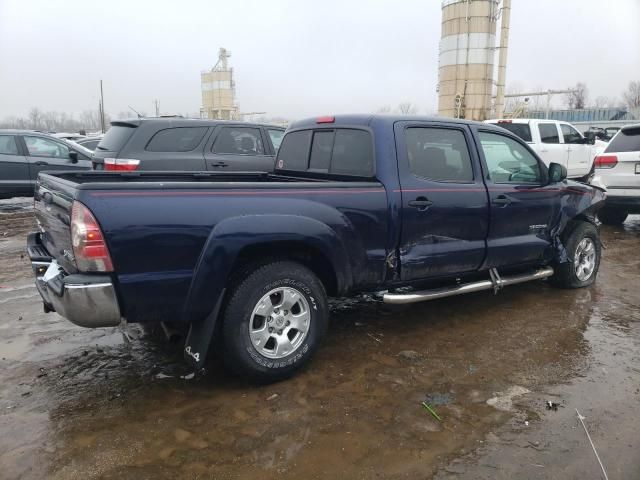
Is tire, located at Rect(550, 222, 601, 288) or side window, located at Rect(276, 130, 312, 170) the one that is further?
tire, located at Rect(550, 222, 601, 288)

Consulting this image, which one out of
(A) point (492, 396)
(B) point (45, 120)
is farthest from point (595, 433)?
(B) point (45, 120)

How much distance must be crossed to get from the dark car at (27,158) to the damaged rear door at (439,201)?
29.2 ft

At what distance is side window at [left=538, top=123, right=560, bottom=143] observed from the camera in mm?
12820

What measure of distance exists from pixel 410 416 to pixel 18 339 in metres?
3.20

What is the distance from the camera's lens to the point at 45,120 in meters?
106

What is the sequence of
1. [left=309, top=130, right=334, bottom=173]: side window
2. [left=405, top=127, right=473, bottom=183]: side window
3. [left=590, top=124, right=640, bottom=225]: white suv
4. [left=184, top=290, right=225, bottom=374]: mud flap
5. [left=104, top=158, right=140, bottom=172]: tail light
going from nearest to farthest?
[left=184, top=290, right=225, bottom=374]: mud flap < [left=405, top=127, right=473, bottom=183]: side window < [left=309, top=130, right=334, bottom=173]: side window < [left=104, top=158, right=140, bottom=172]: tail light < [left=590, top=124, right=640, bottom=225]: white suv

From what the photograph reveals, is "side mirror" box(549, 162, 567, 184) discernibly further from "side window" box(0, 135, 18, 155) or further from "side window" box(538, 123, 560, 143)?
"side window" box(0, 135, 18, 155)

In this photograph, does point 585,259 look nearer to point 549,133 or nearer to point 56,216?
point 56,216

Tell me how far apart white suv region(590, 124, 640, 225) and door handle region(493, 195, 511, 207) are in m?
5.04

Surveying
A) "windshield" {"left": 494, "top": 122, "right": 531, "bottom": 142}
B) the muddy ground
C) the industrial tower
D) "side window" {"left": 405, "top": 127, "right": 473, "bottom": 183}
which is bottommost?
the muddy ground

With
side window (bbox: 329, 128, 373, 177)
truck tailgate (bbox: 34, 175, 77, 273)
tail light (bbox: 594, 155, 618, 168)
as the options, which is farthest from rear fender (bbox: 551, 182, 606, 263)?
truck tailgate (bbox: 34, 175, 77, 273)

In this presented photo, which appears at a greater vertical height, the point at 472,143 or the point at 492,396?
the point at 472,143

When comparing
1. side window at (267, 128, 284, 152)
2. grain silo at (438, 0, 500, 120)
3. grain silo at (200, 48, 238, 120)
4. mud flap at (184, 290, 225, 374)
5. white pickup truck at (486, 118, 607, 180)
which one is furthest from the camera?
grain silo at (200, 48, 238, 120)

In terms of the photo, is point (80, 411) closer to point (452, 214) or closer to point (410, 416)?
point (410, 416)
